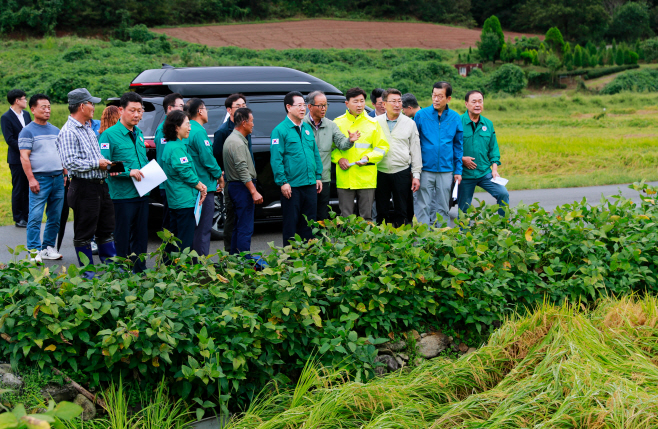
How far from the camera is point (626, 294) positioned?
4.91 meters

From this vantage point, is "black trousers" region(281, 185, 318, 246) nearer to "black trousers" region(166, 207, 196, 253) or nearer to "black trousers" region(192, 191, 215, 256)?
"black trousers" region(192, 191, 215, 256)

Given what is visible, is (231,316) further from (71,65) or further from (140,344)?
(71,65)

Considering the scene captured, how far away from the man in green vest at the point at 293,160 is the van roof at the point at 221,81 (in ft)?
7.97

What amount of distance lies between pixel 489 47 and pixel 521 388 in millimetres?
63039

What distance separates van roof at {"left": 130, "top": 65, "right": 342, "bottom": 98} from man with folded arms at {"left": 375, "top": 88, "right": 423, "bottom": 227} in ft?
6.78

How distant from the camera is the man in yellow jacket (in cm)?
727

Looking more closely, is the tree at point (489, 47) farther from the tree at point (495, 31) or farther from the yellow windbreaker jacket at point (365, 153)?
the yellow windbreaker jacket at point (365, 153)

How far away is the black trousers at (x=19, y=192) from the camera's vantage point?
873 cm

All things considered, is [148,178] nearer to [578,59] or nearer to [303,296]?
[303,296]

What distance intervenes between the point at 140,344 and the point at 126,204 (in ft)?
9.80

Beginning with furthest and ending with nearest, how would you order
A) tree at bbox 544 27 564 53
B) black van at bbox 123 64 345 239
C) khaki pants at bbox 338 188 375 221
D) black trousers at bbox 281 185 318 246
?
tree at bbox 544 27 564 53
black van at bbox 123 64 345 239
khaki pants at bbox 338 188 375 221
black trousers at bbox 281 185 318 246

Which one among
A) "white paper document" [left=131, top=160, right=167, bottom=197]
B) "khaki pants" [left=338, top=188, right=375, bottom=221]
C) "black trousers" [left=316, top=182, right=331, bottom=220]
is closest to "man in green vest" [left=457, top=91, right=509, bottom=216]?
"khaki pants" [left=338, top=188, right=375, bottom=221]

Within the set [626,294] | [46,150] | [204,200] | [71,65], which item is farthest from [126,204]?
[71,65]

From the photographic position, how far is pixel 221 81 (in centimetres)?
900
